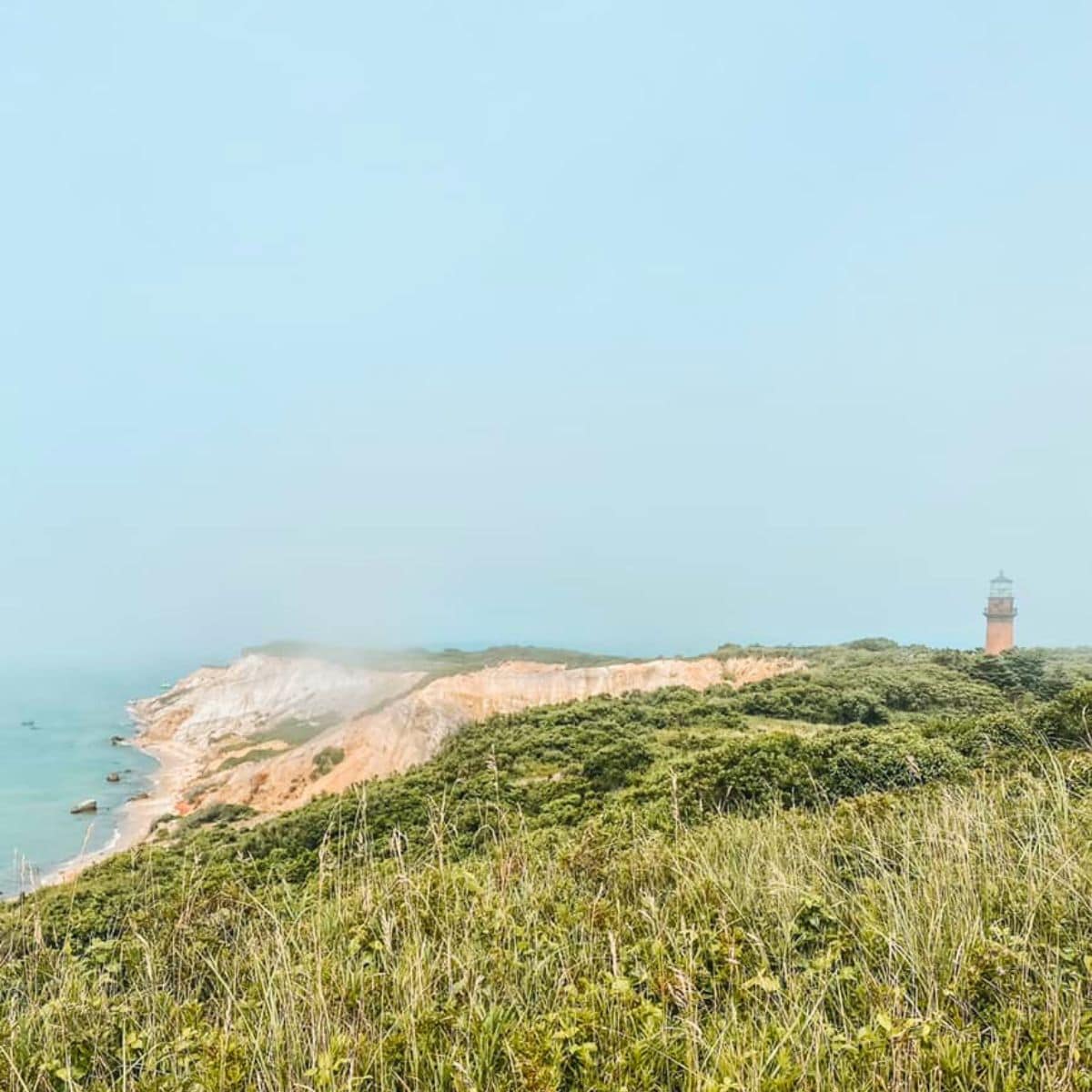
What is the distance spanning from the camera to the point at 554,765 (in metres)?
13.6

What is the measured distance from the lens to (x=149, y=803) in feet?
136

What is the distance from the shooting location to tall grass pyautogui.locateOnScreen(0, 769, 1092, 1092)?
2.37 metres

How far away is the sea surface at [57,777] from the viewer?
3112cm

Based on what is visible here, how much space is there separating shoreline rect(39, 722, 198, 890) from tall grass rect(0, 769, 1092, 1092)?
11.9 m

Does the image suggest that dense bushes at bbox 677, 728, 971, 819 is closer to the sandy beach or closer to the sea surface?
the sea surface

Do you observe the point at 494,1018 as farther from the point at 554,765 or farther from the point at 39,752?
the point at 39,752

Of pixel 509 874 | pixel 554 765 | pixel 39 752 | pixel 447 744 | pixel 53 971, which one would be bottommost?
pixel 39 752

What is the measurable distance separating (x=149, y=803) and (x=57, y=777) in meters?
18.1

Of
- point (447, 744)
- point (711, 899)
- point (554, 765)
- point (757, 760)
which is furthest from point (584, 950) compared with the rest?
point (447, 744)

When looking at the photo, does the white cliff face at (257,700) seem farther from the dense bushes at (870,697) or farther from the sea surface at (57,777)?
the dense bushes at (870,697)

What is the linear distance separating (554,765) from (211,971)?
32.7 feet

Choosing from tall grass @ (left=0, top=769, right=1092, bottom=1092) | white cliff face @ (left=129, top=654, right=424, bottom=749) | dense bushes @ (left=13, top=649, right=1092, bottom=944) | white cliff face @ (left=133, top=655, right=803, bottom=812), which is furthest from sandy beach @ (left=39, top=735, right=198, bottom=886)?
tall grass @ (left=0, top=769, right=1092, bottom=1092)

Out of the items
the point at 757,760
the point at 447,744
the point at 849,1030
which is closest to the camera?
the point at 849,1030

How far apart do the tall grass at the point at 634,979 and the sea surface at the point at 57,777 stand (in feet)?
7.15
